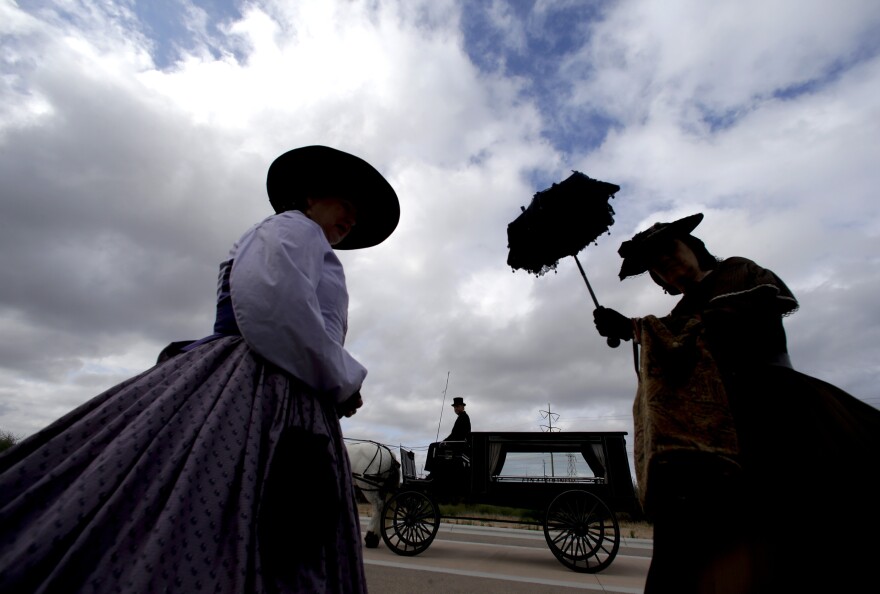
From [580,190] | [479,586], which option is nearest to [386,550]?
[479,586]

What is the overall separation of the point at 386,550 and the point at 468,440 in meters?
1.96

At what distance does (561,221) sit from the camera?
266 cm

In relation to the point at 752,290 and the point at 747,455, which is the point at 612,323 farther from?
the point at 747,455

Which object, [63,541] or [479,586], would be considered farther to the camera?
[479,586]

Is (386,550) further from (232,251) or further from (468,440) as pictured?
(232,251)

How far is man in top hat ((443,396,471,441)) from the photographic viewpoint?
758 cm

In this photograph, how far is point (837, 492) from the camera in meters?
1.05

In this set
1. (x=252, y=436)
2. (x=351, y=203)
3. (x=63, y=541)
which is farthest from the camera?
(x=351, y=203)

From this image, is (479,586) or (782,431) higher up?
(782,431)

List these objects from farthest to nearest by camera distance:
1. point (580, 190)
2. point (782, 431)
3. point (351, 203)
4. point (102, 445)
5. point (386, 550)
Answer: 1. point (386, 550)
2. point (580, 190)
3. point (351, 203)
4. point (782, 431)
5. point (102, 445)

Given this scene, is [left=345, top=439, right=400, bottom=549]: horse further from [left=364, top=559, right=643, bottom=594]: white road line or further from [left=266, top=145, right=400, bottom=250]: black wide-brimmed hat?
[left=266, top=145, right=400, bottom=250]: black wide-brimmed hat

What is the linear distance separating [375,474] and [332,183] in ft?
21.9

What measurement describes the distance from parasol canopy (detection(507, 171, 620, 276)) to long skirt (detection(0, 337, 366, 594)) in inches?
78.2

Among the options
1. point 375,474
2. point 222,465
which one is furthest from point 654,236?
point 375,474
